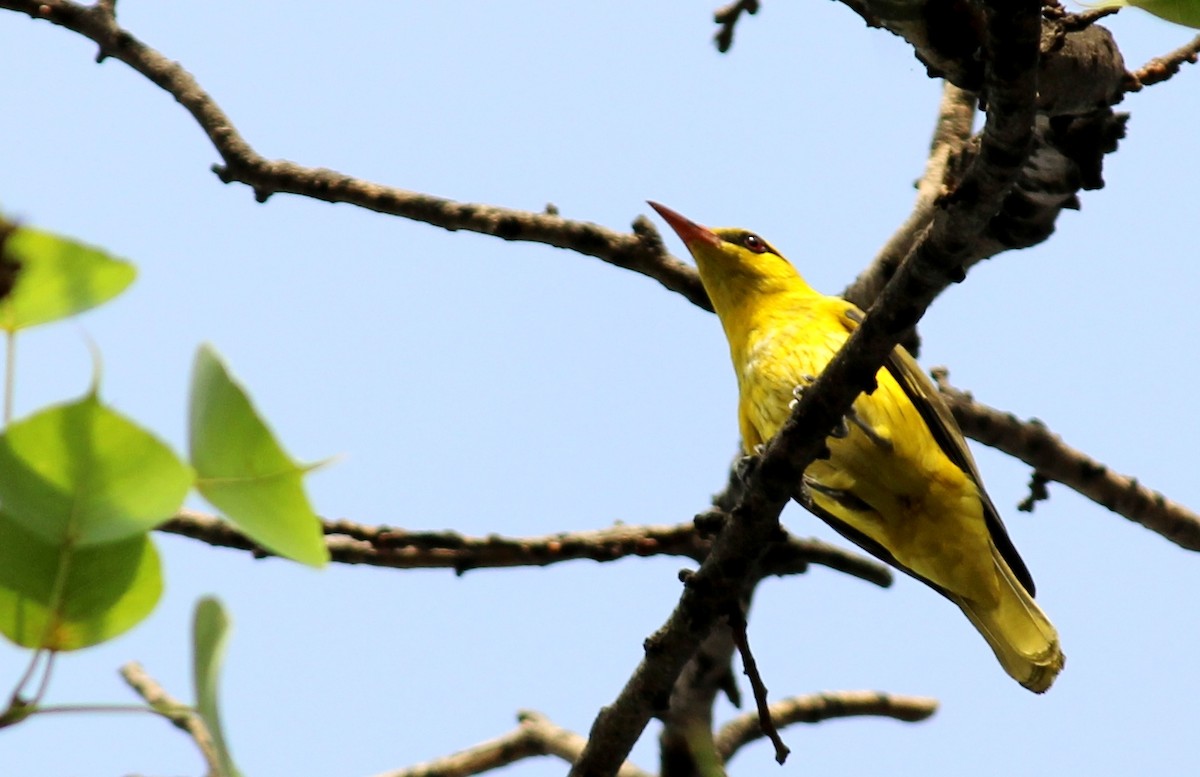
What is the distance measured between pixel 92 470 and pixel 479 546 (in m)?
2.98

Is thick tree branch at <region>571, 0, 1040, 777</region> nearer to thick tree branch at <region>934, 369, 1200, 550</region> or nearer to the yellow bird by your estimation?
the yellow bird

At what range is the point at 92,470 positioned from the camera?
1.12 meters

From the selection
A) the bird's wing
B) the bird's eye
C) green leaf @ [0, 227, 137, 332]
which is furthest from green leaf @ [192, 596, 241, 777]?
the bird's eye

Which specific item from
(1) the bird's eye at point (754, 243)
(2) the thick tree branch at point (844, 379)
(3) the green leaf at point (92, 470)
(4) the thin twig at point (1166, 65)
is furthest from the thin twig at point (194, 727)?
(1) the bird's eye at point (754, 243)

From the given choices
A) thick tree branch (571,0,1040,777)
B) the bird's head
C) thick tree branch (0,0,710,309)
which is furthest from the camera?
the bird's head

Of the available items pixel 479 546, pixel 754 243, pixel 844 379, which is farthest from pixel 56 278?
pixel 754 243

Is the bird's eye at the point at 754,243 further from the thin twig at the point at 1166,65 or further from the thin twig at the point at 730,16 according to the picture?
the thin twig at the point at 1166,65

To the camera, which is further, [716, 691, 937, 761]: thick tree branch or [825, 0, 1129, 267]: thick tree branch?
[716, 691, 937, 761]: thick tree branch

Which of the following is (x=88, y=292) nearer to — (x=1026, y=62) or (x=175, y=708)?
(x=175, y=708)

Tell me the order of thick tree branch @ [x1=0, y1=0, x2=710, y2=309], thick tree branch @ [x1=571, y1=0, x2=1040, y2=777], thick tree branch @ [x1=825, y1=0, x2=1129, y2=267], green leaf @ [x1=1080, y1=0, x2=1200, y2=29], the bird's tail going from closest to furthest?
green leaf @ [x1=1080, y1=0, x2=1200, y2=29], thick tree branch @ [x1=571, y1=0, x2=1040, y2=777], thick tree branch @ [x1=825, y1=0, x2=1129, y2=267], thick tree branch @ [x1=0, y1=0, x2=710, y2=309], the bird's tail

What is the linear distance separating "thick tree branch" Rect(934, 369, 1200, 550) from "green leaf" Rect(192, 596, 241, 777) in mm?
4039

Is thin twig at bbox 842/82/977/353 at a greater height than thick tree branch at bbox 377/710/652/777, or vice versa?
thin twig at bbox 842/82/977/353

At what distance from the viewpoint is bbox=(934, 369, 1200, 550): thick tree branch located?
15.6 feet

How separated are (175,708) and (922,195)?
4.54 metres
